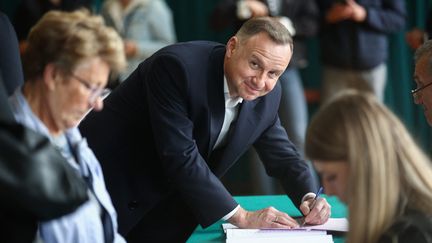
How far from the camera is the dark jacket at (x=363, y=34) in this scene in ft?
16.6

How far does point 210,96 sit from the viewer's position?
2754mm

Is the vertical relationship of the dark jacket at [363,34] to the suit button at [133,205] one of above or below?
below

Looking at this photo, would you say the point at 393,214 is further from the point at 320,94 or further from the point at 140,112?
the point at 320,94

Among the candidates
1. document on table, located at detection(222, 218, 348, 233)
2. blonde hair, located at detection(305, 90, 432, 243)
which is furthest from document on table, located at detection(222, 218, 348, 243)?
Answer: blonde hair, located at detection(305, 90, 432, 243)

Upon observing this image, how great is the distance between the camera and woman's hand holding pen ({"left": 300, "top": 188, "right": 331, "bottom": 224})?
2.71 m

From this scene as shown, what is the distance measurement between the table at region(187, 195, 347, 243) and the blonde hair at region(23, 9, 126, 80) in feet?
2.72

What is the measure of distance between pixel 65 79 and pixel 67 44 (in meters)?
0.08

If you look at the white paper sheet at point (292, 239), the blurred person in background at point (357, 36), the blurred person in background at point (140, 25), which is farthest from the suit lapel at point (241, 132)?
the blurred person in background at point (357, 36)

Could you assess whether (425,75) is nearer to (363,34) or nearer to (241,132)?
(241,132)

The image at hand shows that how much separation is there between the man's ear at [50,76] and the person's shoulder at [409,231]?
796 millimetres

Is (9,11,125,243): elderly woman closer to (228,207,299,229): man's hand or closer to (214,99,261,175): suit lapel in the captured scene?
(228,207,299,229): man's hand

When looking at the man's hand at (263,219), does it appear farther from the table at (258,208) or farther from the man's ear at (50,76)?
the man's ear at (50,76)

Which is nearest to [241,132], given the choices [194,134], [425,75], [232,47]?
[194,134]

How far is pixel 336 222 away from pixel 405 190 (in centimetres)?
91
